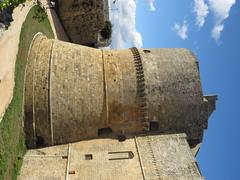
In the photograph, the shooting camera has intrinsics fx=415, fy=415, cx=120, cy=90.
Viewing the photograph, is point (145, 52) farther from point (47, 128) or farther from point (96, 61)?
point (47, 128)

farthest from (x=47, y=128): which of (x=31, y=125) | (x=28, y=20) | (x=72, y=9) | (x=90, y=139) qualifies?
(x=72, y=9)

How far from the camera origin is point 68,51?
15.7 m

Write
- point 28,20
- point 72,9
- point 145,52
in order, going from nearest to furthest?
point 28,20, point 145,52, point 72,9

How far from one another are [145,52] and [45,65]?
13.3 feet

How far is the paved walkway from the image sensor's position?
11984mm

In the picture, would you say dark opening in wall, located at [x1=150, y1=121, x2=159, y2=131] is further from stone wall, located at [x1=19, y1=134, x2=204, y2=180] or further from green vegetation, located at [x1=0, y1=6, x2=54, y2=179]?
green vegetation, located at [x1=0, y1=6, x2=54, y2=179]

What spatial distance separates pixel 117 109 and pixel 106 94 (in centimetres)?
69

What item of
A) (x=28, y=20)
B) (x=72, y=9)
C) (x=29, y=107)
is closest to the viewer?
(x=29, y=107)

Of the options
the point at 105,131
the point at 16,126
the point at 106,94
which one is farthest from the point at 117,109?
the point at 16,126

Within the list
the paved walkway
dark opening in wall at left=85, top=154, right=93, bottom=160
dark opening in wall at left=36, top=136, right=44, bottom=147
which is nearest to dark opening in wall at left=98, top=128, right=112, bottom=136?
dark opening in wall at left=85, top=154, right=93, bottom=160

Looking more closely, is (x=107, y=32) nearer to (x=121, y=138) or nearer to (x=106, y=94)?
(x=106, y=94)

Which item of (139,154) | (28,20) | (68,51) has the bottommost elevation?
(139,154)

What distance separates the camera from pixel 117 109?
15234 mm

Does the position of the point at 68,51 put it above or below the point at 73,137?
above
